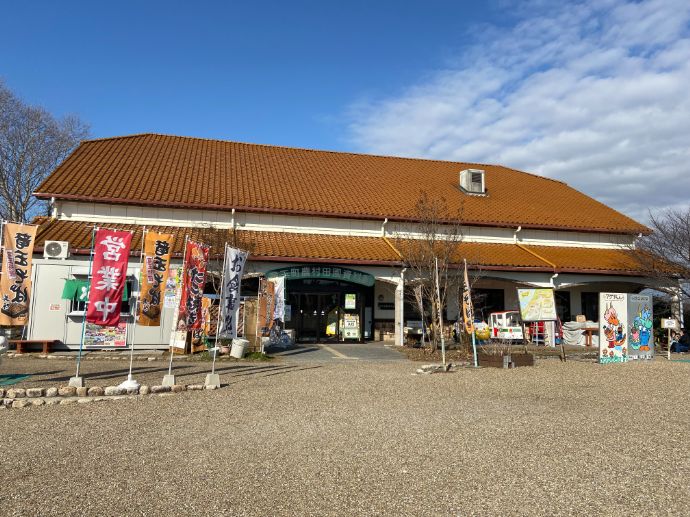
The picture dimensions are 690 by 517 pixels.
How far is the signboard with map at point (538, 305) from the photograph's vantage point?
13508mm

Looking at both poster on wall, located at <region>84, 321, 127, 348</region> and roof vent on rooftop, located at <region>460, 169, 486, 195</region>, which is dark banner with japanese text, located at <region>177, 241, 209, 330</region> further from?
roof vent on rooftop, located at <region>460, 169, 486, 195</region>

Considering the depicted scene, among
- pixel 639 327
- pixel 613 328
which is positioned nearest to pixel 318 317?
pixel 613 328

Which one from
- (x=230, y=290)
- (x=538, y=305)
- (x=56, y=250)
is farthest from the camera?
(x=56, y=250)

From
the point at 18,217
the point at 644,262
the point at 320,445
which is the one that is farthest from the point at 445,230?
the point at 18,217

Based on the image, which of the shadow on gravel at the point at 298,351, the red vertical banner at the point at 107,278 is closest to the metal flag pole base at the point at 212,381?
the red vertical banner at the point at 107,278

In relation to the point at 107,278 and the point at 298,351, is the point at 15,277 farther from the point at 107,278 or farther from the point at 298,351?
the point at 298,351

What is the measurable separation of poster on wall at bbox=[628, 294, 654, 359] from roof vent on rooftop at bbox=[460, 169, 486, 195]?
11529mm

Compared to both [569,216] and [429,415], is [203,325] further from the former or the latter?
[569,216]

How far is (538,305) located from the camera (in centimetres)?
1362

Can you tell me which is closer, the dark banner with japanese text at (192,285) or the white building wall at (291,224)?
the dark banner with japanese text at (192,285)

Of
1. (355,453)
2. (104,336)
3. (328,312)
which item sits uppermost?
(328,312)

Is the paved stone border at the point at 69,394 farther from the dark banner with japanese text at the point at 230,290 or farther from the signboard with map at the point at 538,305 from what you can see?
the signboard with map at the point at 538,305

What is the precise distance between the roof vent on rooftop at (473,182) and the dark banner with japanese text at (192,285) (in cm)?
1665

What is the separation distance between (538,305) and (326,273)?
7.14 meters
